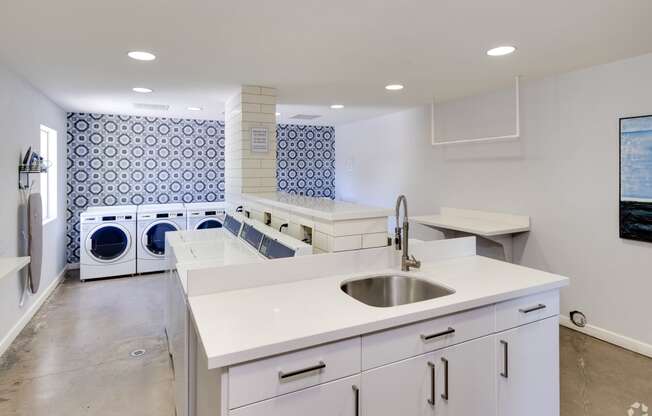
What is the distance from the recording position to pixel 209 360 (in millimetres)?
1053

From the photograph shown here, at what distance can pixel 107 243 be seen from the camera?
4.83 meters

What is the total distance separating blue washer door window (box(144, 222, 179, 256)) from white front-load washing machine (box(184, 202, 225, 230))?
22 centimetres

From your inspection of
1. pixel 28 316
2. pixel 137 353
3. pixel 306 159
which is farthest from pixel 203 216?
pixel 137 353

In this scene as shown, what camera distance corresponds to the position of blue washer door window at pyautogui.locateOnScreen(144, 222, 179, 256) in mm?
4988

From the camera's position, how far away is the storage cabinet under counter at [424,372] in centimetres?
115

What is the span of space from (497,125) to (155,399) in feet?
12.1

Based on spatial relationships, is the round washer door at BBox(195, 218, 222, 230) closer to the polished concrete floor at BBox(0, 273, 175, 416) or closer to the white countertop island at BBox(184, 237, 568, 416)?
the polished concrete floor at BBox(0, 273, 175, 416)

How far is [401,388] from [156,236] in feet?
14.7

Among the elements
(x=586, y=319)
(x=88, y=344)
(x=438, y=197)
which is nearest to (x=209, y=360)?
(x=88, y=344)

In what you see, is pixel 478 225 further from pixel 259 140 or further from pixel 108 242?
pixel 108 242

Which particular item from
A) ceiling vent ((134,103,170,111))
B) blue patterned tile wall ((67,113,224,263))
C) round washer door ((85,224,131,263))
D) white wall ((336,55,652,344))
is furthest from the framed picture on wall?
round washer door ((85,224,131,263))

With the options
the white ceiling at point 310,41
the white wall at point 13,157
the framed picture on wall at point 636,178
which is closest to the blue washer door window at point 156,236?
the white wall at point 13,157

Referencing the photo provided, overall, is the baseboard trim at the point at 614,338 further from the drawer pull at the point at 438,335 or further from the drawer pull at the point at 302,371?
the drawer pull at the point at 302,371

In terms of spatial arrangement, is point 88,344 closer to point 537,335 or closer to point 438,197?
point 537,335
